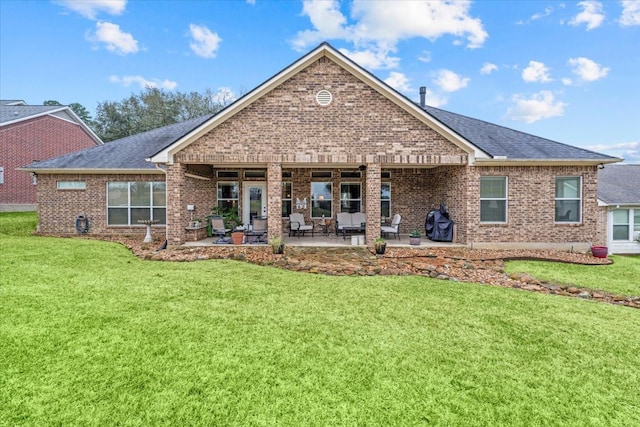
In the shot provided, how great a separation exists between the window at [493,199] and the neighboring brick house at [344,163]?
0.12 ft

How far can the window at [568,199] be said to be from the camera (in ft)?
38.2

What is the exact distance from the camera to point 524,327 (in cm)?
488

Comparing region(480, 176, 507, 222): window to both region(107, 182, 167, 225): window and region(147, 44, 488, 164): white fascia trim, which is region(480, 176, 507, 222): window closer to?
region(147, 44, 488, 164): white fascia trim

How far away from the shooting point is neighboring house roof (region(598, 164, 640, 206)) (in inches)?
629

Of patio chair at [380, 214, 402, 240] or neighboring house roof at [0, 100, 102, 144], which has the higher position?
neighboring house roof at [0, 100, 102, 144]

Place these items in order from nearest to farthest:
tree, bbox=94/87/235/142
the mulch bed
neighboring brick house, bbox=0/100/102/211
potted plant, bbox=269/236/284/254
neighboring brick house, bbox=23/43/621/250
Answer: the mulch bed < potted plant, bbox=269/236/284/254 < neighboring brick house, bbox=23/43/621/250 < neighboring brick house, bbox=0/100/102/211 < tree, bbox=94/87/235/142

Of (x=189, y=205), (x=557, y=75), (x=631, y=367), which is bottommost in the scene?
(x=631, y=367)

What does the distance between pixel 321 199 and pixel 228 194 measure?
4139 millimetres

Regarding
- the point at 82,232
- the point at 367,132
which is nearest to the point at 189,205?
the point at 82,232

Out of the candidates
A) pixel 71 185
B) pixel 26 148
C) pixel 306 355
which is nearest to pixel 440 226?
pixel 306 355

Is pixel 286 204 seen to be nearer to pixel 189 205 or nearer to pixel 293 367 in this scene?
pixel 189 205

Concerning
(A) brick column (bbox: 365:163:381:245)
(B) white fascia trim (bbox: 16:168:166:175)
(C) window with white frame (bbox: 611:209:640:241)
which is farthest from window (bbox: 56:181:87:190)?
(C) window with white frame (bbox: 611:209:640:241)

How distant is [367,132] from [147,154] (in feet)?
31.4

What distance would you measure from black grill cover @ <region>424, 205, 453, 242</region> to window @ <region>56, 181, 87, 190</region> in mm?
13968
